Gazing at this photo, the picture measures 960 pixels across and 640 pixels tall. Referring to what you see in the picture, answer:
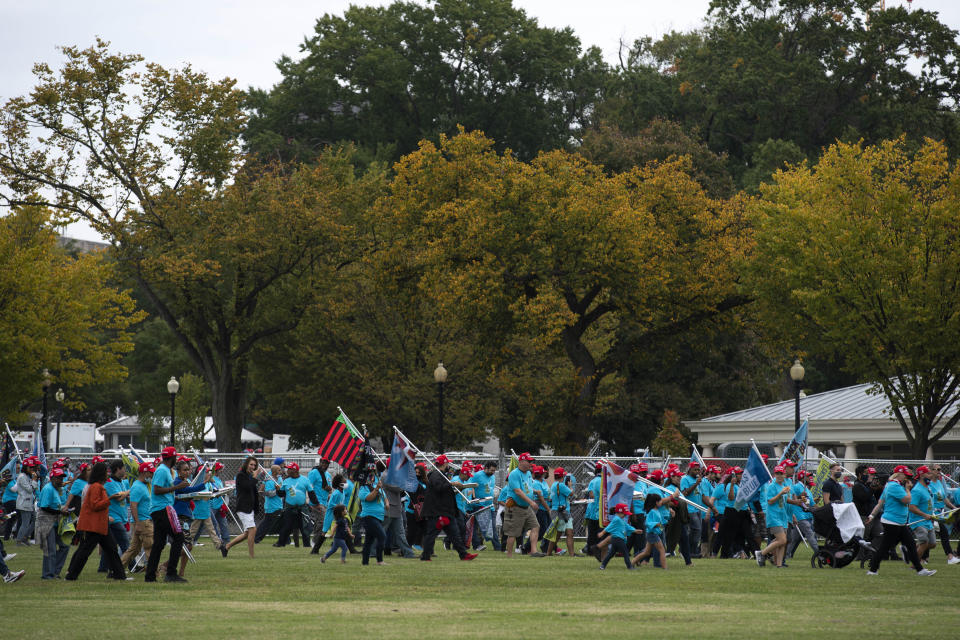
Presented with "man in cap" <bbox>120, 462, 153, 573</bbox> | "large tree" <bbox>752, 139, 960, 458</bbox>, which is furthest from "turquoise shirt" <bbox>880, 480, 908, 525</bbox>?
"large tree" <bbox>752, 139, 960, 458</bbox>

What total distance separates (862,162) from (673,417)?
16923mm

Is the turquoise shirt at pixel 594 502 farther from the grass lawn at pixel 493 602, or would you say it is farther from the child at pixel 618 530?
the child at pixel 618 530

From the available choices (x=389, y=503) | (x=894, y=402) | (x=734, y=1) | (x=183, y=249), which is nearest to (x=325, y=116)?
(x=734, y=1)

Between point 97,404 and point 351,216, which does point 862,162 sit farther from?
point 97,404

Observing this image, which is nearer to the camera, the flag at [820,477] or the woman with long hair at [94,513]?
the woman with long hair at [94,513]

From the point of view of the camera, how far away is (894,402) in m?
35.2

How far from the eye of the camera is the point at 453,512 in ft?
69.7

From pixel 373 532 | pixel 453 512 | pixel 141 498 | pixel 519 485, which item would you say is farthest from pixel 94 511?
pixel 519 485

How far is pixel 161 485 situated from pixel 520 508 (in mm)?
8047

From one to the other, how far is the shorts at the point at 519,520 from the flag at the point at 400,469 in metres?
2.60

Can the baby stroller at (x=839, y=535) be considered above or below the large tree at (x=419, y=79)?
below

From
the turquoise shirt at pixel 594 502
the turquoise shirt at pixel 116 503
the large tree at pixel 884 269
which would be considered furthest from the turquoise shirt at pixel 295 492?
the large tree at pixel 884 269

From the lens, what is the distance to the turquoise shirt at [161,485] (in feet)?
54.0

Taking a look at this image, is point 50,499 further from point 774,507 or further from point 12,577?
point 774,507
